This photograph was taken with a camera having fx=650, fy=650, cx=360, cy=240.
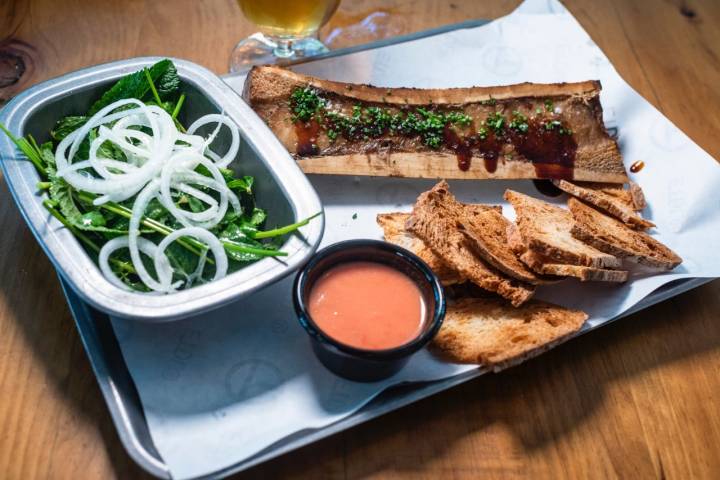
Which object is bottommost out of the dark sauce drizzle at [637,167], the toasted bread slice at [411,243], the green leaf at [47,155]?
the toasted bread slice at [411,243]

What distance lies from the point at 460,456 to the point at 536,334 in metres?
0.47

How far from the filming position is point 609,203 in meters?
2.68

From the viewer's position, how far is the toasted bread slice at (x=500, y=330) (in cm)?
213

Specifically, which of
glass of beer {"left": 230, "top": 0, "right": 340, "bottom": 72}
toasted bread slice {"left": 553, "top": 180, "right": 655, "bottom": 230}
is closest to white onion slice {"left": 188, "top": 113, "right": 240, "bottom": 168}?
glass of beer {"left": 230, "top": 0, "right": 340, "bottom": 72}

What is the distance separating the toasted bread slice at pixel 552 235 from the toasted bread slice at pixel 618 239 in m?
0.04

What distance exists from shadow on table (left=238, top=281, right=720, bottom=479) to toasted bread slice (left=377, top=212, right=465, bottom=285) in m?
0.38

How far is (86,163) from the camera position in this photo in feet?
7.01

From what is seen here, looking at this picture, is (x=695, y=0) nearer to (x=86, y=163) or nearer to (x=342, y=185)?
(x=342, y=185)

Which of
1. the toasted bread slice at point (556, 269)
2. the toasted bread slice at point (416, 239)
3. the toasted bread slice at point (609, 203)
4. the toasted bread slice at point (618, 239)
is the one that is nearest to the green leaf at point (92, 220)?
the toasted bread slice at point (416, 239)

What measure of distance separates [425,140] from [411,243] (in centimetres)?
51

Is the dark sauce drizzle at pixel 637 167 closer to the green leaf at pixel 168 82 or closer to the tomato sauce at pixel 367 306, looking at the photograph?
the tomato sauce at pixel 367 306

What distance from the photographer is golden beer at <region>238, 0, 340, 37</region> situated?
2904 mm

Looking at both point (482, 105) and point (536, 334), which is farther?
point (482, 105)

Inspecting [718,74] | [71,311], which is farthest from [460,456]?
[718,74]
